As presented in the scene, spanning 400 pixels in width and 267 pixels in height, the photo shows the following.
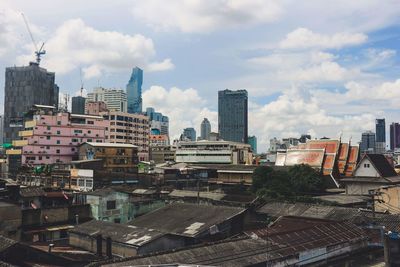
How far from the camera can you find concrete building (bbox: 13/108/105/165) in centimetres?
8856

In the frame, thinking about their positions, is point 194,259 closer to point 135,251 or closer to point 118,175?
point 135,251

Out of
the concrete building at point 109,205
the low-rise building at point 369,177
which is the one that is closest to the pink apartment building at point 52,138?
the concrete building at point 109,205

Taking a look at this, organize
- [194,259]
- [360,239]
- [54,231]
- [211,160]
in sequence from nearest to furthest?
1. [194,259]
2. [360,239]
3. [54,231]
4. [211,160]

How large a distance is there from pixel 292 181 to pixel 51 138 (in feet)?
182

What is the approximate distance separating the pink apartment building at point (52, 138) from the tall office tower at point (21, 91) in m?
88.7

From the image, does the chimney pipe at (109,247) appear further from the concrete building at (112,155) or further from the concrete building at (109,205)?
the concrete building at (112,155)

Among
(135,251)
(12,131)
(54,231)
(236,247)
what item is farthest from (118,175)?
(12,131)

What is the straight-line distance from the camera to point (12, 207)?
1416 inches

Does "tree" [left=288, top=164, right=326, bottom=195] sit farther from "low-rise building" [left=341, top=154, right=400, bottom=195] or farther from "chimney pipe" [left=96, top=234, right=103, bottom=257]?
"chimney pipe" [left=96, top=234, right=103, bottom=257]

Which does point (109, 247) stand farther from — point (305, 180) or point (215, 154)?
point (215, 154)

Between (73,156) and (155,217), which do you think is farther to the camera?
(73,156)

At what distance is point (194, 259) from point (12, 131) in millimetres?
170885

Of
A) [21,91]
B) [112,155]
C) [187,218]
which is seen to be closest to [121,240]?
[187,218]

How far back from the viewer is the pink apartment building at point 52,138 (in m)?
88.5
